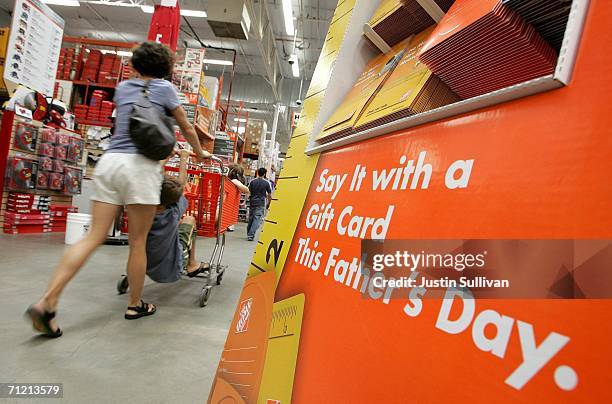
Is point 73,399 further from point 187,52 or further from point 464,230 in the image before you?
point 187,52

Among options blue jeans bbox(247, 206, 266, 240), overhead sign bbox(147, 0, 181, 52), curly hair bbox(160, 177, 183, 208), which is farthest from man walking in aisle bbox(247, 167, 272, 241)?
curly hair bbox(160, 177, 183, 208)

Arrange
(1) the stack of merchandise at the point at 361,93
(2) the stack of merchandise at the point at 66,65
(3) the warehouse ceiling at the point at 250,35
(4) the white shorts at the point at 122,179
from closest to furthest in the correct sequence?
(1) the stack of merchandise at the point at 361,93
(4) the white shorts at the point at 122,179
(2) the stack of merchandise at the point at 66,65
(3) the warehouse ceiling at the point at 250,35

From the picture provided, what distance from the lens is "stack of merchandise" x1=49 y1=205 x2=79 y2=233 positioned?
197 inches

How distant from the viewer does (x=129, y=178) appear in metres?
1.71

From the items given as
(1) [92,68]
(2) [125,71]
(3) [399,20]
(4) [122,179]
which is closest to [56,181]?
(2) [125,71]

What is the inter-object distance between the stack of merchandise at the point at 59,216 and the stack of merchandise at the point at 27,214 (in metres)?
0.10

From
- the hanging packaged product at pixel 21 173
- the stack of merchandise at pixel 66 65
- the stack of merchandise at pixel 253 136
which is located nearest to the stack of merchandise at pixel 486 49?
the hanging packaged product at pixel 21 173

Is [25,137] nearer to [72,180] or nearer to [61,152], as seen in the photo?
[61,152]

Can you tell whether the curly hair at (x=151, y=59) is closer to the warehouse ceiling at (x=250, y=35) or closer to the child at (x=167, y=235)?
the child at (x=167, y=235)

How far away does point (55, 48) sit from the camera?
5016 millimetres

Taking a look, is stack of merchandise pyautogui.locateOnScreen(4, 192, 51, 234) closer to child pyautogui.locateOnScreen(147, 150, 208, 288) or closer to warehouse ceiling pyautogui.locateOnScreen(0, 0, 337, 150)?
child pyautogui.locateOnScreen(147, 150, 208, 288)

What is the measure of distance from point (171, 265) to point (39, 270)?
126 centimetres

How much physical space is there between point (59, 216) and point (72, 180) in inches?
21.1

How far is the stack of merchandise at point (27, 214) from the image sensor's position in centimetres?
429
